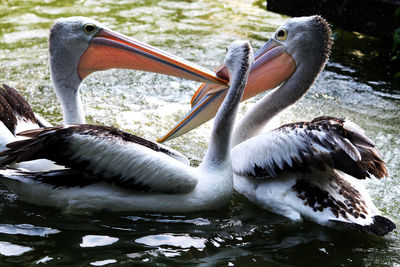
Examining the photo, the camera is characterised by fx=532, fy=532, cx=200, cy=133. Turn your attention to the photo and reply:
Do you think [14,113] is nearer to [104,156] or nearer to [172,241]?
[104,156]

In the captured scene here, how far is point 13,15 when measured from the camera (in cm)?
774

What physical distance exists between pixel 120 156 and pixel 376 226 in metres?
1.55

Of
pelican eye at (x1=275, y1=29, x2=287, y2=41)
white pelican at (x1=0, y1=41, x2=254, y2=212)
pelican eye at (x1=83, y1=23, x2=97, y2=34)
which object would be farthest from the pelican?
pelican eye at (x1=83, y1=23, x2=97, y2=34)

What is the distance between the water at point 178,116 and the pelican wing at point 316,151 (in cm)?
37

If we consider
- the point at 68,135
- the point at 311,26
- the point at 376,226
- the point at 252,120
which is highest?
the point at 311,26

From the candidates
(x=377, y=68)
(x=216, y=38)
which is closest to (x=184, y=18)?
(x=216, y=38)

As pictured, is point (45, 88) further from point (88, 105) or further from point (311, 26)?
point (311, 26)

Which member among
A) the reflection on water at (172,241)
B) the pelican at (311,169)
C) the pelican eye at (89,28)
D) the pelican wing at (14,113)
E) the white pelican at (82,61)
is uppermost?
the pelican eye at (89,28)

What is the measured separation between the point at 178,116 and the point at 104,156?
77.6 inches

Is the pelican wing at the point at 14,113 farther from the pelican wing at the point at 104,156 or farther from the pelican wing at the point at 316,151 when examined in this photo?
the pelican wing at the point at 316,151

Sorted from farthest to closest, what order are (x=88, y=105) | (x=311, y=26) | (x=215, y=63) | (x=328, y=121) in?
(x=215, y=63) < (x=88, y=105) < (x=311, y=26) < (x=328, y=121)

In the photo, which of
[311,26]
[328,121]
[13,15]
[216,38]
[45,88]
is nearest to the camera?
[328,121]

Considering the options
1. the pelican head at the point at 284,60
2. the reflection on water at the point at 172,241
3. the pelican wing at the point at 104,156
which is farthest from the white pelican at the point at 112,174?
the pelican head at the point at 284,60

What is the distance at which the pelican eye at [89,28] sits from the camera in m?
3.69
